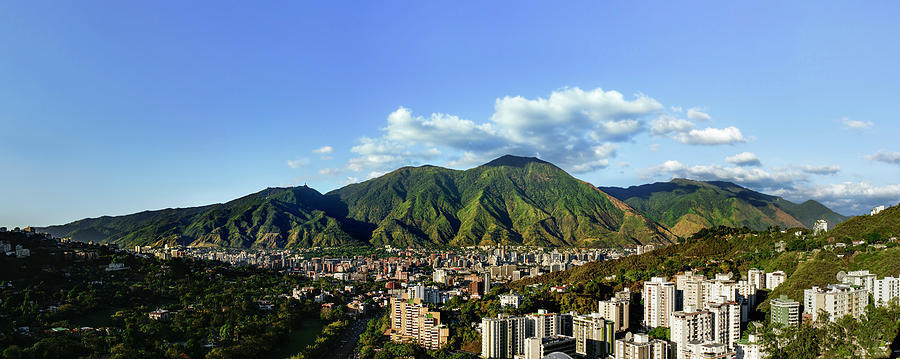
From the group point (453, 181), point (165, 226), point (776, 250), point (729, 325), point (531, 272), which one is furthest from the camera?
point (453, 181)

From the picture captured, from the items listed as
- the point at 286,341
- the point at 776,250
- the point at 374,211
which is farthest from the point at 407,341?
the point at 374,211

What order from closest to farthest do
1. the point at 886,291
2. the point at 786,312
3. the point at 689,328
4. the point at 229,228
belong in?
the point at 689,328 < the point at 786,312 < the point at 886,291 < the point at 229,228

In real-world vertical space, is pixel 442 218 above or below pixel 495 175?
below

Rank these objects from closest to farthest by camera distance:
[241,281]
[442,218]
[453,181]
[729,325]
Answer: [729,325] → [241,281] → [442,218] → [453,181]

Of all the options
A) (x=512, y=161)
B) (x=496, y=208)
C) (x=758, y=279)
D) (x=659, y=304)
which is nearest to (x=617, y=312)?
(x=659, y=304)

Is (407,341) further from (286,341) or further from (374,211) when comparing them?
(374,211)

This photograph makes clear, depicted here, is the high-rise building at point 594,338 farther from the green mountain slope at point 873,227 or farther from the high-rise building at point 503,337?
the green mountain slope at point 873,227

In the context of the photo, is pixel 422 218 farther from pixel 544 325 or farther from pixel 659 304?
pixel 544 325
